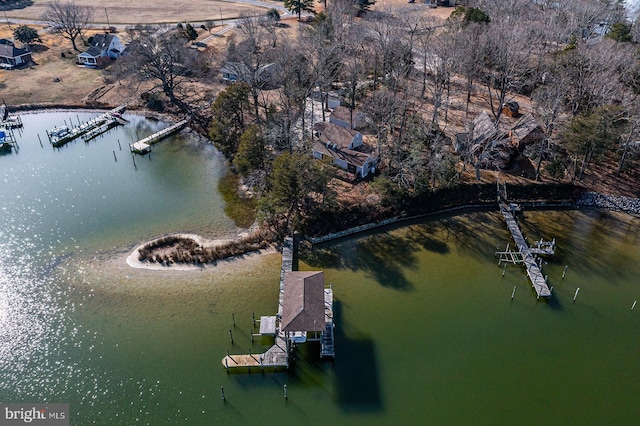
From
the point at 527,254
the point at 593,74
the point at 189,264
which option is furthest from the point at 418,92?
the point at 189,264

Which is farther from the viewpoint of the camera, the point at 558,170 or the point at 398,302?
the point at 558,170

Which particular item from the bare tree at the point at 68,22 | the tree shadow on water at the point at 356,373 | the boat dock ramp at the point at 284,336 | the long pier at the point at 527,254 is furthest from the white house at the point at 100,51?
the long pier at the point at 527,254

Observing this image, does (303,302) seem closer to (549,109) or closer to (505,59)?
(549,109)

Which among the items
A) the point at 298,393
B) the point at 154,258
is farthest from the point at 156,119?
the point at 298,393

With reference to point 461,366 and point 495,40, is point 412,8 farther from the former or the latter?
point 461,366

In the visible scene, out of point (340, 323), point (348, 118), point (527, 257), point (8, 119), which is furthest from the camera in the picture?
point (8, 119)
